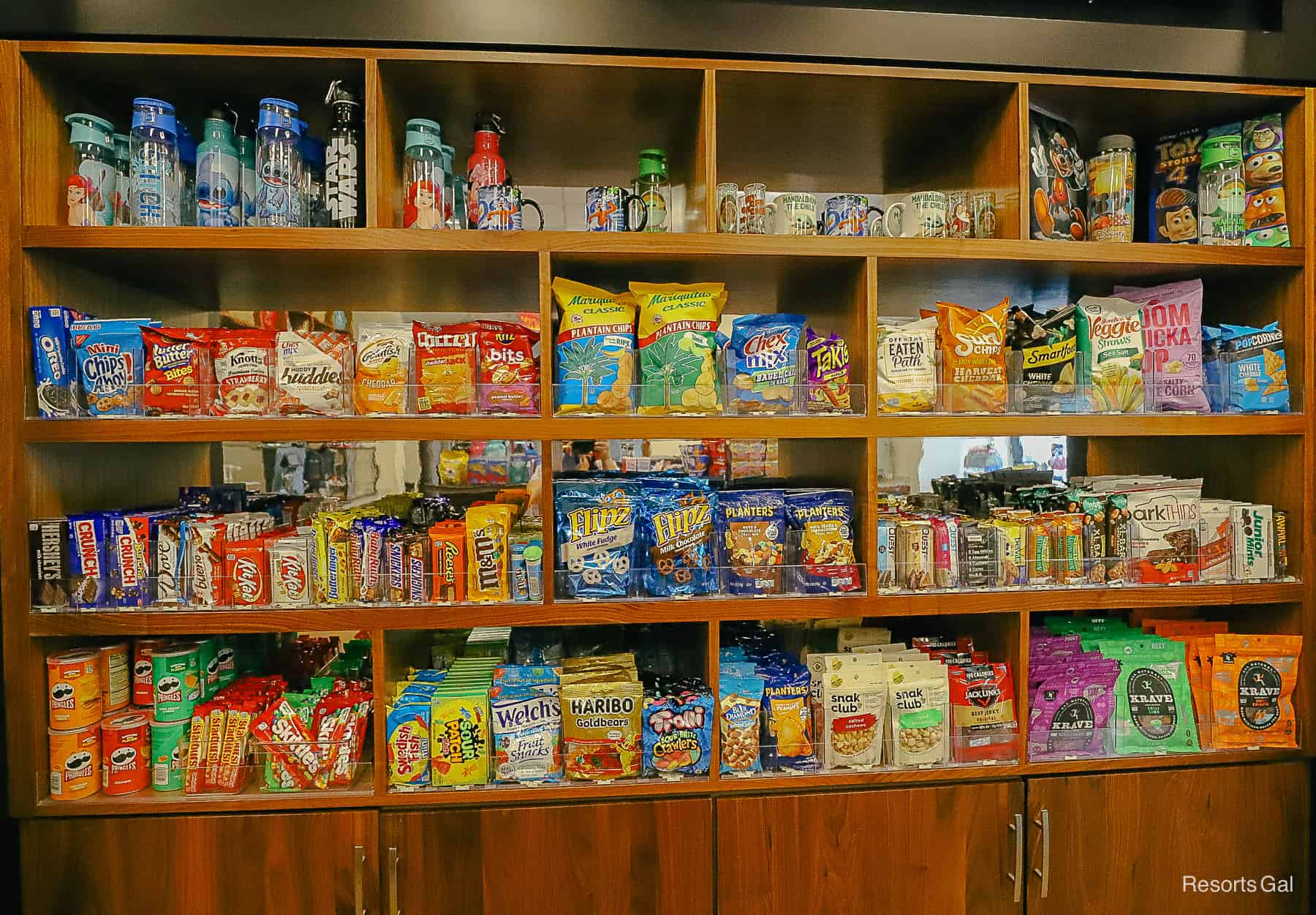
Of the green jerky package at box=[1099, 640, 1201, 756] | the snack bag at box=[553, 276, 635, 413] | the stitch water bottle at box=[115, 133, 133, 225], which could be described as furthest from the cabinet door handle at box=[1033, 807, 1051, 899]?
the stitch water bottle at box=[115, 133, 133, 225]

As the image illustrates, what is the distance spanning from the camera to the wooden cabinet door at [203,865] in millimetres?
1621

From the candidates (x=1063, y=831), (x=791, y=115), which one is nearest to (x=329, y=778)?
(x=1063, y=831)

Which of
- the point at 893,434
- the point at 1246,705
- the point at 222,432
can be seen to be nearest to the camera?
the point at 222,432

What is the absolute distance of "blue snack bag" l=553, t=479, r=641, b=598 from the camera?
1749 millimetres

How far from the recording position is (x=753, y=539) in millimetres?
1812

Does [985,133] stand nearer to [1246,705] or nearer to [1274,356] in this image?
[1274,356]

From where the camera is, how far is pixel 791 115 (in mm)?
1886

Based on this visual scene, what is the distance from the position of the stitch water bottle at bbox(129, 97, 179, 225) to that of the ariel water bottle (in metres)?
0.07

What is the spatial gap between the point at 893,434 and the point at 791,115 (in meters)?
0.88

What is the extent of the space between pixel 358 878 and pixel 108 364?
1.31 m

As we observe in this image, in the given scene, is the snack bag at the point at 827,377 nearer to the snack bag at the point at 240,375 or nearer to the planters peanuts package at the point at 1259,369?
the planters peanuts package at the point at 1259,369

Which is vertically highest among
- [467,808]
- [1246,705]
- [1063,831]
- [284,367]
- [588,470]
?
[284,367]

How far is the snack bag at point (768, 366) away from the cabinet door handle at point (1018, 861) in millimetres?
1167

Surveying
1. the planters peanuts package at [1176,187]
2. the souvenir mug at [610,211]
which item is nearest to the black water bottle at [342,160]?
the souvenir mug at [610,211]
